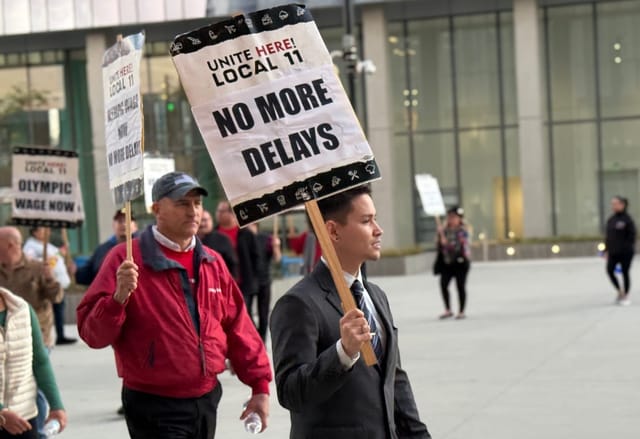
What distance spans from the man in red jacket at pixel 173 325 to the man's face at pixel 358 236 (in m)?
1.36

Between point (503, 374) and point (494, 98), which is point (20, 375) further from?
point (494, 98)

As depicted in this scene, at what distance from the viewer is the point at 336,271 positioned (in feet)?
13.7

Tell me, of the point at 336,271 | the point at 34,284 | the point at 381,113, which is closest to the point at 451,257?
the point at 34,284

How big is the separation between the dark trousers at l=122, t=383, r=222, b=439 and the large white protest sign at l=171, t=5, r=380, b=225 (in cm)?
151

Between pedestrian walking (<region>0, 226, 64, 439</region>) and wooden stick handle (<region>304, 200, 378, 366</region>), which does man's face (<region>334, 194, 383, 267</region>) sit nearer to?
wooden stick handle (<region>304, 200, 378, 366</region>)

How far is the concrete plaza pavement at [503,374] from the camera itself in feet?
32.4

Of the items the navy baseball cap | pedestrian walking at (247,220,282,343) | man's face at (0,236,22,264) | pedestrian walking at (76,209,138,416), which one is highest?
the navy baseball cap

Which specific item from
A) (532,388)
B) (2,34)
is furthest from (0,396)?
(2,34)

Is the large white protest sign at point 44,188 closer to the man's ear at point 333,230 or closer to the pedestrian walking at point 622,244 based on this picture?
the man's ear at point 333,230

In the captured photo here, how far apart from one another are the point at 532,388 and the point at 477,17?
108ft

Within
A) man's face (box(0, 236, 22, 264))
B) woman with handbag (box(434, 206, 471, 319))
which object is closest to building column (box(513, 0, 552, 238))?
woman with handbag (box(434, 206, 471, 319))

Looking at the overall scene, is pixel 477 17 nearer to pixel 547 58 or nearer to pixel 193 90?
pixel 547 58

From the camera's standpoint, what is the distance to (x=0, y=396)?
19.1 feet

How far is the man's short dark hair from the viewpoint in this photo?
14.6ft
